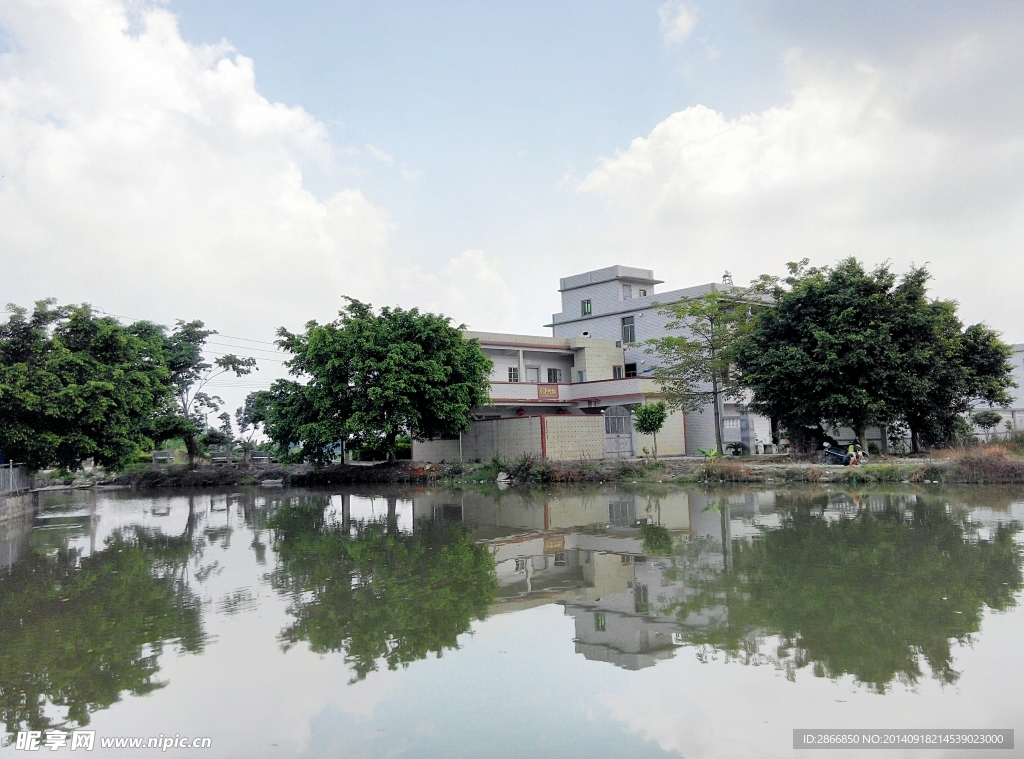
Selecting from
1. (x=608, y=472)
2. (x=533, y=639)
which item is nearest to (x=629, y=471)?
(x=608, y=472)

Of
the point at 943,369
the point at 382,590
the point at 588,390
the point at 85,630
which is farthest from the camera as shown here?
the point at 588,390

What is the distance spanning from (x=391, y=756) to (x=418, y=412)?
2519 centimetres

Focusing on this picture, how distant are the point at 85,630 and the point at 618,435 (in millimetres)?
27525

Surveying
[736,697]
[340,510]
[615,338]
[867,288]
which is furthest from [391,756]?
[615,338]

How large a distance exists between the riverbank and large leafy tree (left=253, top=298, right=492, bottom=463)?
226 centimetres

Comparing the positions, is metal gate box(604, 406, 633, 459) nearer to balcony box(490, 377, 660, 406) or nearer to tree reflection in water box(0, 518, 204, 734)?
balcony box(490, 377, 660, 406)

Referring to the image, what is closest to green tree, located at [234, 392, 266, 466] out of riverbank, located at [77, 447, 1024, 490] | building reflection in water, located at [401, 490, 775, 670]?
riverbank, located at [77, 447, 1024, 490]

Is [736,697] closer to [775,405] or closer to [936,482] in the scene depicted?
[936,482]

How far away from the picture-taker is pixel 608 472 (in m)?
26.9

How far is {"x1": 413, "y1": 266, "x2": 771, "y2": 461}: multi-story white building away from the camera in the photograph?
33.5 m

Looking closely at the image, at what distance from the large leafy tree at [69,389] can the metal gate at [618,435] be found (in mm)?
18656

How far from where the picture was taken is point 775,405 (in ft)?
88.7

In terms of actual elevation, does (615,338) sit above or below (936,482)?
above

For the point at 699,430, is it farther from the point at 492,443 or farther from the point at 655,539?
the point at 655,539
